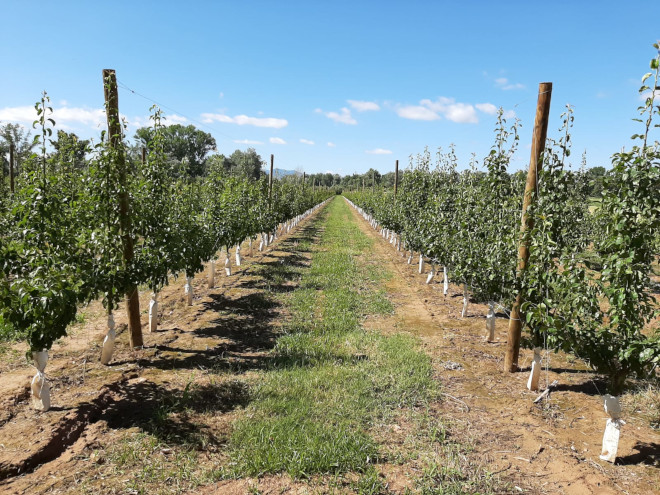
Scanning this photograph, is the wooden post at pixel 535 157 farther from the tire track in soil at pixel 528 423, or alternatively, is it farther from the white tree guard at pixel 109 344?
the white tree guard at pixel 109 344

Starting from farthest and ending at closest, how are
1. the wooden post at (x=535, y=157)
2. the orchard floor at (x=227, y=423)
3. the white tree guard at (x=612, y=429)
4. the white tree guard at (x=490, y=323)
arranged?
the white tree guard at (x=490, y=323)
the wooden post at (x=535, y=157)
the white tree guard at (x=612, y=429)
the orchard floor at (x=227, y=423)

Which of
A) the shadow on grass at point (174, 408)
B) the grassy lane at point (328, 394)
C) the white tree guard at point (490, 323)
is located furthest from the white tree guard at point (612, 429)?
the shadow on grass at point (174, 408)

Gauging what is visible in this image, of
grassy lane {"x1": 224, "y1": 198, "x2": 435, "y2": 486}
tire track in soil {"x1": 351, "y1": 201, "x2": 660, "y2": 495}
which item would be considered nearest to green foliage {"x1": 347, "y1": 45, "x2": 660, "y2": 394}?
tire track in soil {"x1": 351, "y1": 201, "x2": 660, "y2": 495}

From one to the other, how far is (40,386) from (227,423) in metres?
2.47

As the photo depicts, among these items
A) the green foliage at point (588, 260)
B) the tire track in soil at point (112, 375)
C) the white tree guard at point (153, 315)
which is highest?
the green foliage at point (588, 260)

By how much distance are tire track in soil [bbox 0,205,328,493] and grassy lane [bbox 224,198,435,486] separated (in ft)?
2.79

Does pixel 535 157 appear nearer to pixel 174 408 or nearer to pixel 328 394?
pixel 328 394

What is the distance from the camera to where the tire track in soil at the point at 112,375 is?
14.3ft

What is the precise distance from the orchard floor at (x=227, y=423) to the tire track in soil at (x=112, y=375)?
21 millimetres

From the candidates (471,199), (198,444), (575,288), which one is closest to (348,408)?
(198,444)

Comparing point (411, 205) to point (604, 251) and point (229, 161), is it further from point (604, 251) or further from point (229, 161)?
point (229, 161)

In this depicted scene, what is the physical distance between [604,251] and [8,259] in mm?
7872

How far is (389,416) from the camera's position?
214 inches

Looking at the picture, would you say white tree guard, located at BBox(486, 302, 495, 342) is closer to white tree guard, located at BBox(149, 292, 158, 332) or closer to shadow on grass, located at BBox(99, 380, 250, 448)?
shadow on grass, located at BBox(99, 380, 250, 448)
